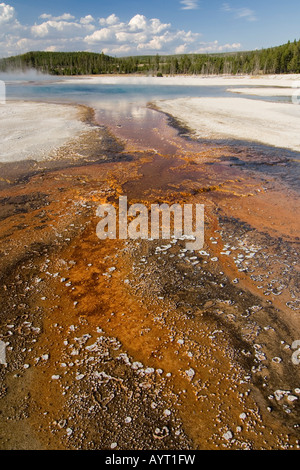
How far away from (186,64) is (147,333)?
409ft

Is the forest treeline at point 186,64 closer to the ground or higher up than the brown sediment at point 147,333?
higher up

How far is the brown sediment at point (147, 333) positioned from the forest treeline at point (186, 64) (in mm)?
89836

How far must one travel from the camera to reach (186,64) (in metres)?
109

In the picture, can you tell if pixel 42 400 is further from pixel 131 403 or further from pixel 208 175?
pixel 208 175

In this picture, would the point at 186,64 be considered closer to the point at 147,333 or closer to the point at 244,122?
the point at 244,122

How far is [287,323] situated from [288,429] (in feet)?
5.50

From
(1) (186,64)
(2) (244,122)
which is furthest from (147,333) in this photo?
(1) (186,64)

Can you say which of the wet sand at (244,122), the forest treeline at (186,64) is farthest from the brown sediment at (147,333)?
the forest treeline at (186,64)

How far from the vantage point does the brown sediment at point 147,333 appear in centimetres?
319

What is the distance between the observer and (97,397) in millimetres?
3455

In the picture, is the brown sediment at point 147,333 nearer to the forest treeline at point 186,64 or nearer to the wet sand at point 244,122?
the wet sand at point 244,122

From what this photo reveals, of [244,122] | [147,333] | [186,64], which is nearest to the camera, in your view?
[147,333]

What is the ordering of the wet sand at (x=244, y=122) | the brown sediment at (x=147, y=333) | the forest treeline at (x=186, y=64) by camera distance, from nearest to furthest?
1. the brown sediment at (x=147, y=333)
2. the wet sand at (x=244, y=122)
3. the forest treeline at (x=186, y=64)

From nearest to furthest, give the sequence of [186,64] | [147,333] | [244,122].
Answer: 1. [147,333]
2. [244,122]
3. [186,64]
